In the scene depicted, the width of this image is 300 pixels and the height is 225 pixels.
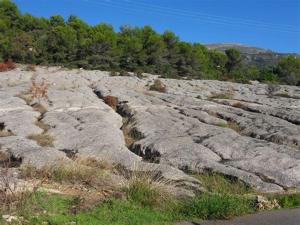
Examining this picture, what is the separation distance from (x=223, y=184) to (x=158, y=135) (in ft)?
27.2

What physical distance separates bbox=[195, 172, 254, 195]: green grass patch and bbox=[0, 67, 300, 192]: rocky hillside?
283mm

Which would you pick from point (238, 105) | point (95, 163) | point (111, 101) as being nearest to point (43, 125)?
point (95, 163)

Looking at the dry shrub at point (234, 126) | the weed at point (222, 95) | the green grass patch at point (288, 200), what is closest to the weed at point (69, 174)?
the green grass patch at point (288, 200)

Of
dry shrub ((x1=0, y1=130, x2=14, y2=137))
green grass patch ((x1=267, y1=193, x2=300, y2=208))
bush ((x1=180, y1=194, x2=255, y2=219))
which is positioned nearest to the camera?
bush ((x1=180, y1=194, x2=255, y2=219))

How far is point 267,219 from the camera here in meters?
10.9

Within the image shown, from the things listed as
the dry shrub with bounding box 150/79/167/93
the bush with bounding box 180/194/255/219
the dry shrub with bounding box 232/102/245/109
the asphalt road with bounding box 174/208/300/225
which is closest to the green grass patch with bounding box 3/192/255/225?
the bush with bounding box 180/194/255/219

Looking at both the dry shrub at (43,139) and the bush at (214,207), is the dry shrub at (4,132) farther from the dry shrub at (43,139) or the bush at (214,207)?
the bush at (214,207)

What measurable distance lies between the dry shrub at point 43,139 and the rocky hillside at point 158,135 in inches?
1.0

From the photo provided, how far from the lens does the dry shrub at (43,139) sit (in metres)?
20.2

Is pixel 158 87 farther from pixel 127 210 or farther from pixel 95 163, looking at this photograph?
pixel 127 210

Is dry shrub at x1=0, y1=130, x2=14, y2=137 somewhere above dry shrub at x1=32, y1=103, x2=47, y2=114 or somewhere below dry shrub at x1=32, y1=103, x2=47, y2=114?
below

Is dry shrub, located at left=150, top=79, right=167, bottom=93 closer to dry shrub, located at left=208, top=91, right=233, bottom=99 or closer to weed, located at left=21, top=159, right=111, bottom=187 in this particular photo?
dry shrub, located at left=208, top=91, right=233, bottom=99

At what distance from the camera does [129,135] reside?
23.5 metres

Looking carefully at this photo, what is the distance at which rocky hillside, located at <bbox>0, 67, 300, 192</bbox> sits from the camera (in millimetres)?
15930
